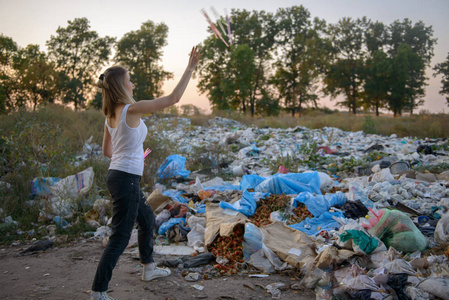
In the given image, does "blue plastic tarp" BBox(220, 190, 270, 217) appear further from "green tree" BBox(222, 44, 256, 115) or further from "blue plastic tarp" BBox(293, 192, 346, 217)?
"green tree" BBox(222, 44, 256, 115)

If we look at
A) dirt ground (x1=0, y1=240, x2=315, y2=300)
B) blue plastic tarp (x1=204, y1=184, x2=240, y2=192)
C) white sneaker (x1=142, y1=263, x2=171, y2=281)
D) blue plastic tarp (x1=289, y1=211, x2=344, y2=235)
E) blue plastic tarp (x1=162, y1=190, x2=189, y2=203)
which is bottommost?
dirt ground (x1=0, y1=240, x2=315, y2=300)

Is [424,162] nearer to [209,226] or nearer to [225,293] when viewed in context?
[209,226]

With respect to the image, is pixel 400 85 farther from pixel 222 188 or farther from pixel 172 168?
pixel 222 188

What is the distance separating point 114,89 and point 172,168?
11.5 feet

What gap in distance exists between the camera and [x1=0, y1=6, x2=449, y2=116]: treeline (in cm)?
2310

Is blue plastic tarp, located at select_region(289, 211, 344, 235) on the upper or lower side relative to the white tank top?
lower

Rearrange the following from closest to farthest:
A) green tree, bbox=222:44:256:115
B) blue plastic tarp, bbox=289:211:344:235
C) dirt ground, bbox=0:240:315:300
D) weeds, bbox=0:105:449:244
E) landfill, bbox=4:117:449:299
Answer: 1. dirt ground, bbox=0:240:315:300
2. landfill, bbox=4:117:449:299
3. blue plastic tarp, bbox=289:211:344:235
4. weeds, bbox=0:105:449:244
5. green tree, bbox=222:44:256:115

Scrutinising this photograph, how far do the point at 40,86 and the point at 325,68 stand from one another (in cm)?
2213

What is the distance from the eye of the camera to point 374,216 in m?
3.19

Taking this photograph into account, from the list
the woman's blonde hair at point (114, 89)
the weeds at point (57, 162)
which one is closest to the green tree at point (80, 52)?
the weeds at point (57, 162)

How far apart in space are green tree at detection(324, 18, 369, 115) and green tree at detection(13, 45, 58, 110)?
71.0 ft

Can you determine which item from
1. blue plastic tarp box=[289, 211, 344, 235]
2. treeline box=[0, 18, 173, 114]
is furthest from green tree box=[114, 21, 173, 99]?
blue plastic tarp box=[289, 211, 344, 235]

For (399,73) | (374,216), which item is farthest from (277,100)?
(374,216)

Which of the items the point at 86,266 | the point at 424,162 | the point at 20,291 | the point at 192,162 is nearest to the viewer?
the point at 20,291
